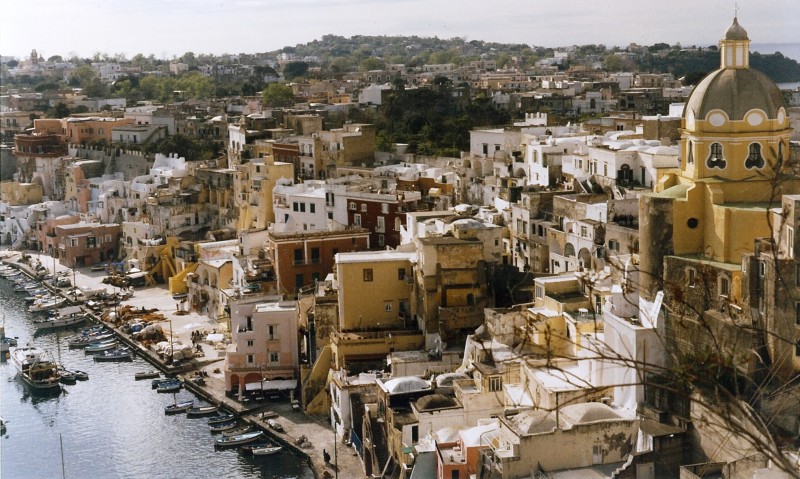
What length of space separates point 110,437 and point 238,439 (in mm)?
2213

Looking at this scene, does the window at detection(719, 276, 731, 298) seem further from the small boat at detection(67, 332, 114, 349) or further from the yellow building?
the small boat at detection(67, 332, 114, 349)

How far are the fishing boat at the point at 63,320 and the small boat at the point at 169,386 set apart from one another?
5598mm

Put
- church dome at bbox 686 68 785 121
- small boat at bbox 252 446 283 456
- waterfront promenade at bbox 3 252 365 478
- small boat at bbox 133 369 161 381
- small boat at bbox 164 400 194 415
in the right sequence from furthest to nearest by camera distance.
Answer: small boat at bbox 133 369 161 381, small boat at bbox 164 400 194 415, small boat at bbox 252 446 283 456, waterfront promenade at bbox 3 252 365 478, church dome at bbox 686 68 785 121

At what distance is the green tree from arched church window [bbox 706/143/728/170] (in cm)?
2789

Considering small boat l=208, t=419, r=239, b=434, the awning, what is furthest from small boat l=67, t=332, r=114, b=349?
small boat l=208, t=419, r=239, b=434

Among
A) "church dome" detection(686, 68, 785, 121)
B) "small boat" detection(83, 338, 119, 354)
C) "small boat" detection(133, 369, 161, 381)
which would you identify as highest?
"church dome" detection(686, 68, 785, 121)

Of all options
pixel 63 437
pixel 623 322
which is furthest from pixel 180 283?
pixel 623 322

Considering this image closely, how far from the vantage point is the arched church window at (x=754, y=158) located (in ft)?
39.5

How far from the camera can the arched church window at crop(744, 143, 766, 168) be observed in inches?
474

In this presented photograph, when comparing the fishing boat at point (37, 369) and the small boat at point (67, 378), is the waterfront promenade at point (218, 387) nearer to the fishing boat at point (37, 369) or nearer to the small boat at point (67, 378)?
the small boat at point (67, 378)

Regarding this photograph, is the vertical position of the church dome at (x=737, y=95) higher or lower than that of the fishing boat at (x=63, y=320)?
higher

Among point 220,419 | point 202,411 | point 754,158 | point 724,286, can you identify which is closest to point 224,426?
point 220,419

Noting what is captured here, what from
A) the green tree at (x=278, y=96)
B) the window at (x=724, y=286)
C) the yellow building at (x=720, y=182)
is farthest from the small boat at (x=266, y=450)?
the green tree at (x=278, y=96)

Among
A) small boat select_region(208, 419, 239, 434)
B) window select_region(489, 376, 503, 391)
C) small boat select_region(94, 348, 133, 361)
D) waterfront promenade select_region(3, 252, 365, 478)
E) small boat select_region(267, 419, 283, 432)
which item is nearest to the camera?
window select_region(489, 376, 503, 391)
